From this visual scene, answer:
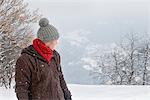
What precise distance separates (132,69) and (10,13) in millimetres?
18837

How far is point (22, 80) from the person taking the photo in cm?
344

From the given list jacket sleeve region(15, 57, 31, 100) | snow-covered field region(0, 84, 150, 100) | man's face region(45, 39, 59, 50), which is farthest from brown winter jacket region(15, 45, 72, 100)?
snow-covered field region(0, 84, 150, 100)

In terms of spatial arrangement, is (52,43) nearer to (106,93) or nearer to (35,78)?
(35,78)

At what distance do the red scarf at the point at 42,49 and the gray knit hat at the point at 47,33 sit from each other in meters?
0.04

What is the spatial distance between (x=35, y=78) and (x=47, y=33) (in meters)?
0.40

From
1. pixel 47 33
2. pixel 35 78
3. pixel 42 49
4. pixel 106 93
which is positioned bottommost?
pixel 106 93

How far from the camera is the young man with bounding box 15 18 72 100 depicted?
3.46 m

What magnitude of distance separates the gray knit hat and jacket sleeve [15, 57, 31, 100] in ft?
0.91

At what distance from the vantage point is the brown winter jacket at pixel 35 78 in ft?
11.3

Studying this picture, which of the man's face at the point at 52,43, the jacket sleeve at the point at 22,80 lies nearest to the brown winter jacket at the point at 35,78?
the jacket sleeve at the point at 22,80

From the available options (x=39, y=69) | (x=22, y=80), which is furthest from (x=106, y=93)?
(x=22, y=80)

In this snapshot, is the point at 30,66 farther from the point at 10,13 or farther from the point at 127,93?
the point at 10,13

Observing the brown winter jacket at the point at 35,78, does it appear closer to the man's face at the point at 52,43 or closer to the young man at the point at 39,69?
the young man at the point at 39,69

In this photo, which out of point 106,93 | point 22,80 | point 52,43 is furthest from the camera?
point 106,93
